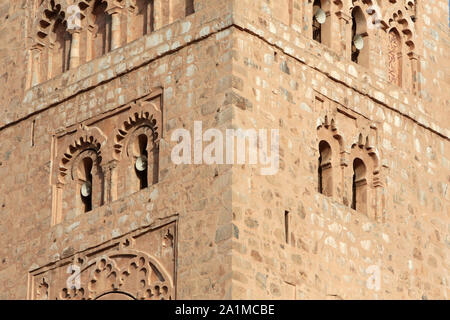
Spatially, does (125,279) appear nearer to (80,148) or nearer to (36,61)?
(80,148)

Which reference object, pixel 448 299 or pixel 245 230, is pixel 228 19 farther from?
pixel 448 299

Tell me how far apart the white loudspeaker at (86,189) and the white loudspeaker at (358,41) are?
456 centimetres

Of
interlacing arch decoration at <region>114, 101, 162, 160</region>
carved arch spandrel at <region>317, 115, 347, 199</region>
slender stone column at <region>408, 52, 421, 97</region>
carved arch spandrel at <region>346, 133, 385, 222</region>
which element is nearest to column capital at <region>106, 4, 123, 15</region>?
interlacing arch decoration at <region>114, 101, 162, 160</region>

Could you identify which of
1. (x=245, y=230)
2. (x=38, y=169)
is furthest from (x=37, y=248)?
(x=245, y=230)

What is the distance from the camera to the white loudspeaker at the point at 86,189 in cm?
3266

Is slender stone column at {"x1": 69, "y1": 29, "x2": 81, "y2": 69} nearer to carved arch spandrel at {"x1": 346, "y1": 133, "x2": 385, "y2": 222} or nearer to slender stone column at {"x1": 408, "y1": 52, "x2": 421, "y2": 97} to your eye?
carved arch spandrel at {"x1": 346, "y1": 133, "x2": 385, "y2": 222}

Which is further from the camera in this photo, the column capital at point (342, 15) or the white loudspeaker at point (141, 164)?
the column capital at point (342, 15)

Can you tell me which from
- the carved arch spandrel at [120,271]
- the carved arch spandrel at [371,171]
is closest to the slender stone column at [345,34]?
the carved arch spandrel at [371,171]

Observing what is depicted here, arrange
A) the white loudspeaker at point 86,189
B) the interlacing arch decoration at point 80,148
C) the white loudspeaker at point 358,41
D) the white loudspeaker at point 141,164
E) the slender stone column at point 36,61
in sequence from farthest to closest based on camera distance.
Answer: the slender stone column at point 36,61, the white loudspeaker at point 358,41, the white loudspeaker at point 86,189, the interlacing arch decoration at point 80,148, the white loudspeaker at point 141,164

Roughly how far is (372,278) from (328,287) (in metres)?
1.00

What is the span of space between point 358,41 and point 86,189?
15.4 feet

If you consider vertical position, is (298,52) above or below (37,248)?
above

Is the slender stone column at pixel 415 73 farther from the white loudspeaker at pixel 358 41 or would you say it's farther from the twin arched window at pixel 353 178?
the twin arched window at pixel 353 178

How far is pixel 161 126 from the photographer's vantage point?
31609 millimetres
